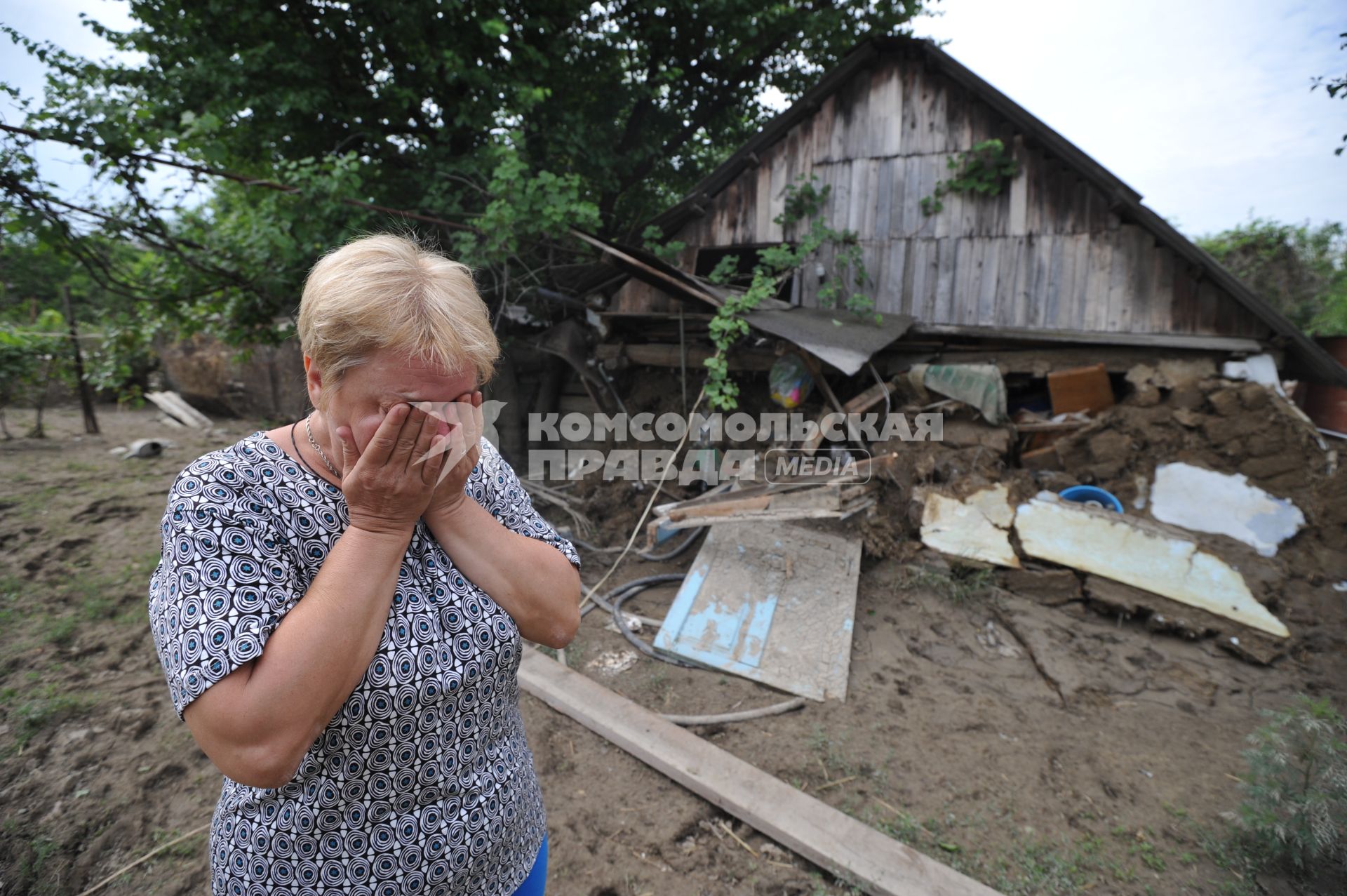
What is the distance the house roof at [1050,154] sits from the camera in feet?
17.6

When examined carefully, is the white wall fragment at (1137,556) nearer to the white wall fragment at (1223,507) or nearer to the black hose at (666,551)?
the white wall fragment at (1223,507)

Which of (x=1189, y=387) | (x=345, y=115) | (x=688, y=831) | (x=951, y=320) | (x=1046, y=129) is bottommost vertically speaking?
(x=688, y=831)

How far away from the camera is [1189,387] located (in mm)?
5688

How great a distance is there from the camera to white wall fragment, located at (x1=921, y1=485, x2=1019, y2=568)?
5117mm

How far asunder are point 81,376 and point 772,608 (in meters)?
11.5

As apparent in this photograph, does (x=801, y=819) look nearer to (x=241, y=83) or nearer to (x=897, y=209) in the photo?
(x=897, y=209)

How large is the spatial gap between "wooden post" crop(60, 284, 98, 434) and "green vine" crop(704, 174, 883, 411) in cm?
990

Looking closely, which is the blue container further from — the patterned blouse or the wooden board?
the patterned blouse

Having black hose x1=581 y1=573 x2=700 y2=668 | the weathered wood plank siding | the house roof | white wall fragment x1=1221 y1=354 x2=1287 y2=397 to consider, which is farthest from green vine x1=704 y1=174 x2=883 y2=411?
white wall fragment x1=1221 y1=354 x2=1287 y2=397

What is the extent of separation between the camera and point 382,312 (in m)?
1.01

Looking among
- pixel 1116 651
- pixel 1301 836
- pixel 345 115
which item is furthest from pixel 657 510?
pixel 345 115

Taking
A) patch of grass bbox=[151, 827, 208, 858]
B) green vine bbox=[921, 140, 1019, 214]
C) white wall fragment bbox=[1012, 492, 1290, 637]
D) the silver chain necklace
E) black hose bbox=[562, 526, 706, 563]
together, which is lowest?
patch of grass bbox=[151, 827, 208, 858]

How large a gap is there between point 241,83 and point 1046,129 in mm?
8524

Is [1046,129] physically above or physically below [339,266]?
above
